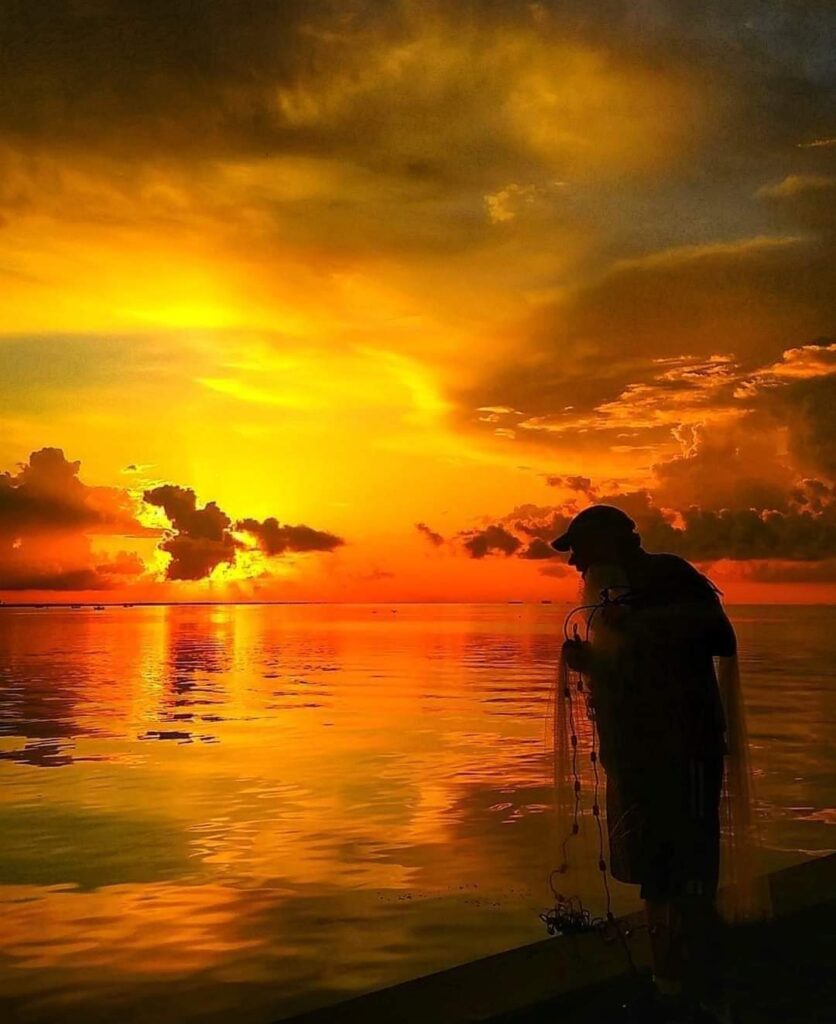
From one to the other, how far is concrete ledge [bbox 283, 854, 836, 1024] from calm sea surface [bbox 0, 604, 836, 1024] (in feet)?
6.78

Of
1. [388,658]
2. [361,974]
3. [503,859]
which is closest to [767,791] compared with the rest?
[503,859]

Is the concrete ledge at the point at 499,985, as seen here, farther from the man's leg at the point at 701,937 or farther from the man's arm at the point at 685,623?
the man's arm at the point at 685,623

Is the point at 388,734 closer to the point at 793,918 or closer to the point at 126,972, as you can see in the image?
the point at 126,972

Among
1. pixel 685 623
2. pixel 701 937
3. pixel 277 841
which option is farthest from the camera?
pixel 277 841

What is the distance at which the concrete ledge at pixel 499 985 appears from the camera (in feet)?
15.8

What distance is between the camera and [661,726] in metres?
4.86

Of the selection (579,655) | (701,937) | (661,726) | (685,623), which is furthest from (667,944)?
(685,623)

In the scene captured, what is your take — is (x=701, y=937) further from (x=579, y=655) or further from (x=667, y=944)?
(x=579, y=655)

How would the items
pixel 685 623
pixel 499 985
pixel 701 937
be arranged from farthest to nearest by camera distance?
pixel 499 985, pixel 701 937, pixel 685 623

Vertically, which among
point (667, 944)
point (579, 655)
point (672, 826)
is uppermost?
point (579, 655)

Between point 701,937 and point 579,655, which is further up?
point 579,655

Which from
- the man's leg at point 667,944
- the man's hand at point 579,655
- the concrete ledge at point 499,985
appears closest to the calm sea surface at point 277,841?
the concrete ledge at point 499,985

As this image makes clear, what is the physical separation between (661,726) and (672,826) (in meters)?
0.42

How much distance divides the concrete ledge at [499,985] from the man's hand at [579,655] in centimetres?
138
